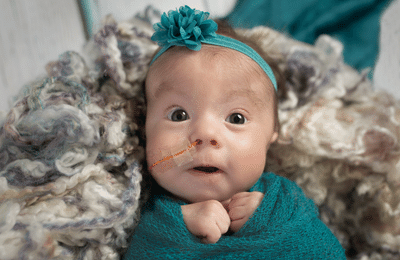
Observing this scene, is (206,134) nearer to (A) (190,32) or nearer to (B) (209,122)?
(B) (209,122)

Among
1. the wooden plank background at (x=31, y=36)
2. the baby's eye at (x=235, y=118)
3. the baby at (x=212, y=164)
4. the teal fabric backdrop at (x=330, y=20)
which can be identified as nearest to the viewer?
the baby at (x=212, y=164)

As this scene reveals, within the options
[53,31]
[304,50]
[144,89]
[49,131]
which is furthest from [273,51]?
[53,31]

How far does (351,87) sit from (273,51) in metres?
0.29

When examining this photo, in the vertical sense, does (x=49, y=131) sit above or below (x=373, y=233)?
above

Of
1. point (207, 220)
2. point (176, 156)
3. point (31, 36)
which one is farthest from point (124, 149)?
point (31, 36)

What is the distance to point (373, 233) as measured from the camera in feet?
2.93

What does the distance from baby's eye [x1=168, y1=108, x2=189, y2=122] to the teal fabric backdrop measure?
574mm

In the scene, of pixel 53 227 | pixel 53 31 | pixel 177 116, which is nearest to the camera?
pixel 53 227

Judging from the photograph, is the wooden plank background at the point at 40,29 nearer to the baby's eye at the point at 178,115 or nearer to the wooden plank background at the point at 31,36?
the wooden plank background at the point at 31,36

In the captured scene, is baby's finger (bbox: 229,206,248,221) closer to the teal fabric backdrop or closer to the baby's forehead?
the baby's forehead

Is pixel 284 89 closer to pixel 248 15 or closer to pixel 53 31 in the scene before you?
pixel 248 15

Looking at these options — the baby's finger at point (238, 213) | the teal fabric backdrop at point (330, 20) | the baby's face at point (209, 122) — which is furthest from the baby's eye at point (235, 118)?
the teal fabric backdrop at point (330, 20)

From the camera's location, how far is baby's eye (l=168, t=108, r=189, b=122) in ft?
2.51

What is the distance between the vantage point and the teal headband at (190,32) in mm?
782
